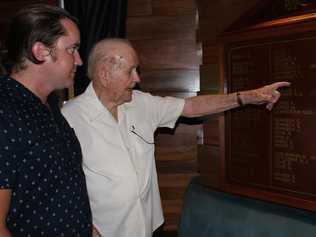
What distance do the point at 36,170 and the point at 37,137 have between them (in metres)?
0.08

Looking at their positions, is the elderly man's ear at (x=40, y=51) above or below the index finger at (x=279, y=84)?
above

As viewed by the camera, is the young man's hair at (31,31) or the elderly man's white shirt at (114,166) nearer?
the young man's hair at (31,31)

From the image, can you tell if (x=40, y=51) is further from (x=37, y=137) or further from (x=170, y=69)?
(x=170, y=69)

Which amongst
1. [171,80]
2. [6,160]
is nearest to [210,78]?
[171,80]

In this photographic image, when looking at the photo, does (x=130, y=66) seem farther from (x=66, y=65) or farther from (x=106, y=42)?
(x=66, y=65)

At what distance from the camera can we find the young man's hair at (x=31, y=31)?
39.6 inches

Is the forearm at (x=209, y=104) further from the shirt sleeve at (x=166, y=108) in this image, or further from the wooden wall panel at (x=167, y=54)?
the wooden wall panel at (x=167, y=54)

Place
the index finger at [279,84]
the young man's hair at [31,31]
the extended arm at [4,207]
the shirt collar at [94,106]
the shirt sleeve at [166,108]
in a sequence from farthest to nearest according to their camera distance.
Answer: the shirt sleeve at [166,108] < the shirt collar at [94,106] < the index finger at [279,84] < the young man's hair at [31,31] < the extended arm at [4,207]

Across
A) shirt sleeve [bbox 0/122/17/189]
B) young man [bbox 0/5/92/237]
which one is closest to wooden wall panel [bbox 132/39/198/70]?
young man [bbox 0/5/92/237]

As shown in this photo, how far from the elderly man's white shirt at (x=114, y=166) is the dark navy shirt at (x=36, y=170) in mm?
357

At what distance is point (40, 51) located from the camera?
1021 millimetres

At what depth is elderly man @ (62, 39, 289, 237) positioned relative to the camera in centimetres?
150

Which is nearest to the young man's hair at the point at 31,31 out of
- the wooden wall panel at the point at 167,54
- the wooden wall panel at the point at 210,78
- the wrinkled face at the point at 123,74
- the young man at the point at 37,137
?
the young man at the point at 37,137

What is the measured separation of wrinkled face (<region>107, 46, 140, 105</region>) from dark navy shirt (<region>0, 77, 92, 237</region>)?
406mm
